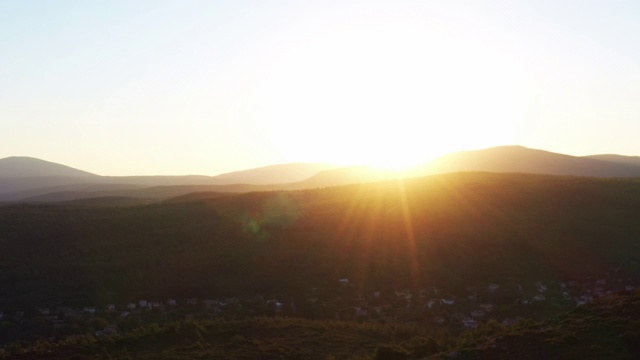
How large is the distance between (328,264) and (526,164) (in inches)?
3389

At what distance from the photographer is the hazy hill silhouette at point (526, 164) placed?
97.1m

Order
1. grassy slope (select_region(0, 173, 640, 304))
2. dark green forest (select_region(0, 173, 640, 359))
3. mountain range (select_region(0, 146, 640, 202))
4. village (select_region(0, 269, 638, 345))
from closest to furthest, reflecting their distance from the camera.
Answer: dark green forest (select_region(0, 173, 640, 359)) → village (select_region(0, 269, 638, 345)) → grassy slope (select_region(0, 173, 640, 304)) → mountain range (select_region(0, 146, 640, 202))

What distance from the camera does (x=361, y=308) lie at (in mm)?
22922

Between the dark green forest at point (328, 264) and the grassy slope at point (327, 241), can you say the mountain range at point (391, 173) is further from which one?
the dark green forest at point (328, 264)

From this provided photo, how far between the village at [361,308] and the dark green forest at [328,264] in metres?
0.09

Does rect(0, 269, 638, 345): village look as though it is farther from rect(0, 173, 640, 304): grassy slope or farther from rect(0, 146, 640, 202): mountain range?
rect(0, 146, 640, 202): mountain range

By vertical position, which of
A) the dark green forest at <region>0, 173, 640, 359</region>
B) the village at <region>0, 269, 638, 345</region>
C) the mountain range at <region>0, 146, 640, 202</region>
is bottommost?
the village at <region>0, 269, 638, 345</region>

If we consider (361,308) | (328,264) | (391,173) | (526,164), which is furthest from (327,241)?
(391,173)

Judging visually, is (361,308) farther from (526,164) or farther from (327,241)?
(526,164)

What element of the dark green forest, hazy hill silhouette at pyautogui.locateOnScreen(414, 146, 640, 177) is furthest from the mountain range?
the dark green forest

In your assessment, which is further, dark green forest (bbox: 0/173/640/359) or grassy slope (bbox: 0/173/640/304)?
grassy slope (bbox: 0/173/640/304)

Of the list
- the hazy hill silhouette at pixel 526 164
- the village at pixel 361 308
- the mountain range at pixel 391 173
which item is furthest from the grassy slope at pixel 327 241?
the hazy hill silhouette at pixel 526 164

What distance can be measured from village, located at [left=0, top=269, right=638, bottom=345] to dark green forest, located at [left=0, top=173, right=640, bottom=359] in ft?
0.31

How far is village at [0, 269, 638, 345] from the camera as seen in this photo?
21.4m
